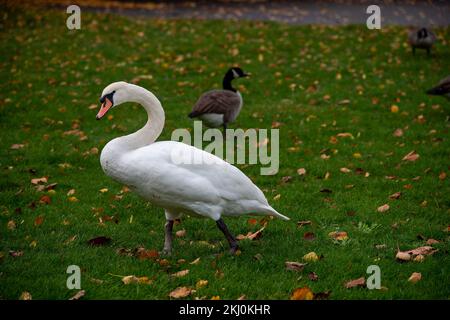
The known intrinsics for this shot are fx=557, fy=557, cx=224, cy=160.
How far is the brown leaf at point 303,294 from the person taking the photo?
167 inches

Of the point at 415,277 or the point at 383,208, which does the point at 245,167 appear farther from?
the point at 415,277

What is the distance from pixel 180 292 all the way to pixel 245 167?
379cm

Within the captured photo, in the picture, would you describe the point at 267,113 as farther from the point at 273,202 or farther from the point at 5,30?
the point at 5,30

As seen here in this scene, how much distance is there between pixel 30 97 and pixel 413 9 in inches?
556

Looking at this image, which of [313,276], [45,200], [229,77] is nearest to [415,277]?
[313,276]

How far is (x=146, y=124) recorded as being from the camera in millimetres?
5066

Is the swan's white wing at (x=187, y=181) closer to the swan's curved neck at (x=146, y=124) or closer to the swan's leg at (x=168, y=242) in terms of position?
the swan's curved neck at (x=146, y=124)

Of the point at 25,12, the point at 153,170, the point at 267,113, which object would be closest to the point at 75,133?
the point at 267,113

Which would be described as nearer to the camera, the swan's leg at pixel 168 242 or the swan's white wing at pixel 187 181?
the swan's white wing at pixel 187 181

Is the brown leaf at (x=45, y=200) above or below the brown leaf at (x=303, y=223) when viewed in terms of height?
above

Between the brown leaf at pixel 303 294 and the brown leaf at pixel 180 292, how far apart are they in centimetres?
79

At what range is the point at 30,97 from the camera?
38.0ft

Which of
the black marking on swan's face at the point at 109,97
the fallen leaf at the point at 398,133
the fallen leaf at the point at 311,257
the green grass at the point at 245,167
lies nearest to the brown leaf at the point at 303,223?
the green grass at the point at 245,167

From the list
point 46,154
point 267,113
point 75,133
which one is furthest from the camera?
point 267,113
